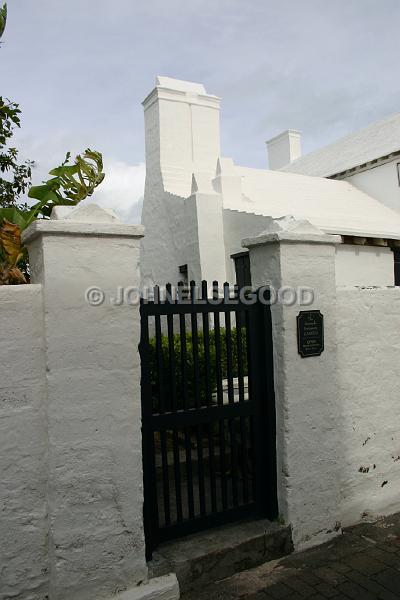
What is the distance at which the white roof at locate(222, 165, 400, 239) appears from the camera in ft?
34.8

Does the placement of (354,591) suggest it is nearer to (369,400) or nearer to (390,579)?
(390,579)

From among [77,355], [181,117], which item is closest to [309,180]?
[181,117]

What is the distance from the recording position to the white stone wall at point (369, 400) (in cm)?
430

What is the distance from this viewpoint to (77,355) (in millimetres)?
3049

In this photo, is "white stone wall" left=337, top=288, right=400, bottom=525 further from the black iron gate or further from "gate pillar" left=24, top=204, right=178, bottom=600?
"gate pillar" left=24, top=204, right=178, bottom=600

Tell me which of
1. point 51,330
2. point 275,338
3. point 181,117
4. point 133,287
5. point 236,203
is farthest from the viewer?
point 181,117

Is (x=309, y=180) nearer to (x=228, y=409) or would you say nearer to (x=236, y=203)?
(x=236, y=203)

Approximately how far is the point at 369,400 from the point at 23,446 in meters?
3.10

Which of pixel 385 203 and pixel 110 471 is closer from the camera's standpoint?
pixel 110 471

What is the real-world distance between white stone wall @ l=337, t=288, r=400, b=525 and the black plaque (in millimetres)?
317

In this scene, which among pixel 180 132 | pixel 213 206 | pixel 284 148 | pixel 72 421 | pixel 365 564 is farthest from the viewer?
pixel 284 148

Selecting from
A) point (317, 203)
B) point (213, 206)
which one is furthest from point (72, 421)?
point (317, 203)

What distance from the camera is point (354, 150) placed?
1664cm

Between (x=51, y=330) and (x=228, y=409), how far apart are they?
62.6 inches
